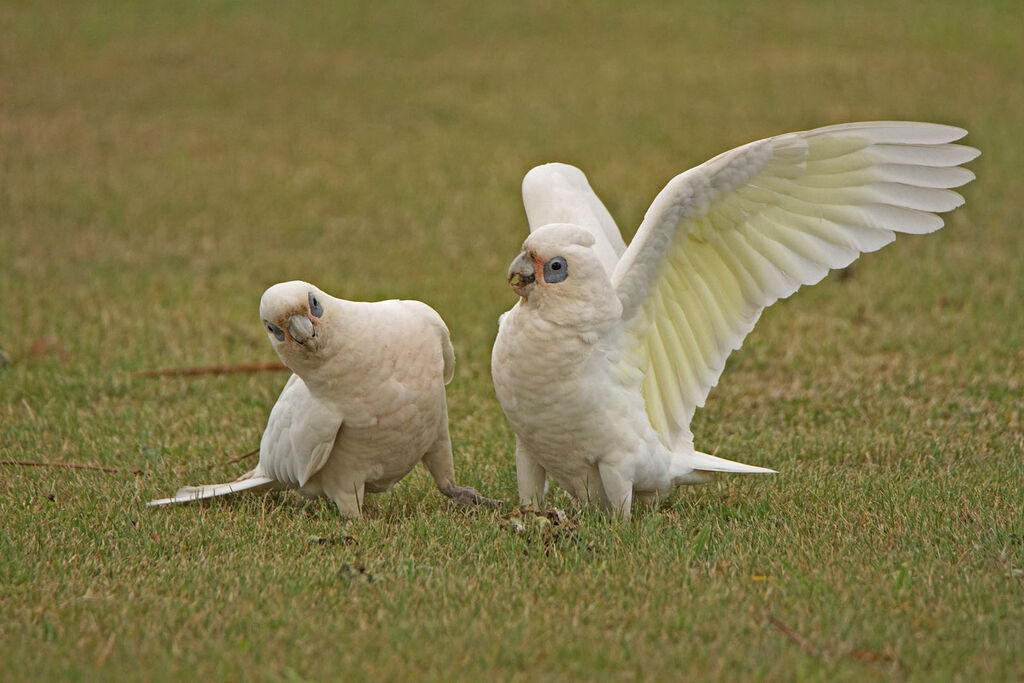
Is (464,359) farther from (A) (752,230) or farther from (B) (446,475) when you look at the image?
(A) (752,230)

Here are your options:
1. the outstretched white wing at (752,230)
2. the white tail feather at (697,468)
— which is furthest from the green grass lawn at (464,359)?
the outstretched white wing at (752,230)

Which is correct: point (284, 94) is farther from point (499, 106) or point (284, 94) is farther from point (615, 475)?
point (615, 475)

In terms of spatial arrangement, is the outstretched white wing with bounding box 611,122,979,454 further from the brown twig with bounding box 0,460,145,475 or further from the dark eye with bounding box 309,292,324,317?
the brown twig with bounding box 0,460,145,475

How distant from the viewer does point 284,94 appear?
13.3 meters

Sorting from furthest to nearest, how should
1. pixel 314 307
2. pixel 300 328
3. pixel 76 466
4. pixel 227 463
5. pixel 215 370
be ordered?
1. pixel 215 370
2. pixel 227 463
3. pixel 76 466
4. pixel 314 307
5. pixel 300 328

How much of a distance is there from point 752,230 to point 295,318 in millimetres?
1562

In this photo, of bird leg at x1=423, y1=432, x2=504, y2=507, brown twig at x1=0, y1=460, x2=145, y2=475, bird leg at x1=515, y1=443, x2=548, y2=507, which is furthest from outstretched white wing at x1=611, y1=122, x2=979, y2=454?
brown twig at x1=0, y1=460, x2=145, y2=475

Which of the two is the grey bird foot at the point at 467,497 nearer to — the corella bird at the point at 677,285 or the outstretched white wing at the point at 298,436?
the corella bird at the point at 677,285

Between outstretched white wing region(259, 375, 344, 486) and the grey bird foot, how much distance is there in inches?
22.4

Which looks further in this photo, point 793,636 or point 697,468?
point 697,468

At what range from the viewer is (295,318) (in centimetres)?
380

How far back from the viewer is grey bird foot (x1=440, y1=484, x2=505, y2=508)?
4.45 meters

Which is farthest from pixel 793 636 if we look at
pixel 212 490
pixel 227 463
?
pixel 227 463

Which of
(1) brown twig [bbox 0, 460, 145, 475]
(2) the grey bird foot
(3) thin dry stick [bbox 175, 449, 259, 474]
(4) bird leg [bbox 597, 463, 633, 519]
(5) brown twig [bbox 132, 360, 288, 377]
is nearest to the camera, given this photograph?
(4) bird leg [bbox 597, 463, 633, 519]
